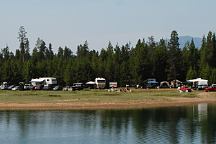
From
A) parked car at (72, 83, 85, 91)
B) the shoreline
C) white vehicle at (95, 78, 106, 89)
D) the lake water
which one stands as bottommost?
the lake water

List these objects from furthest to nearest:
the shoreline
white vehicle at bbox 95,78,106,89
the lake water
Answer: white vehicle at bbox 95,78,106,89, the shoreline, the lake water

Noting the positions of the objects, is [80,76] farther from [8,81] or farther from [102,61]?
[8,81]

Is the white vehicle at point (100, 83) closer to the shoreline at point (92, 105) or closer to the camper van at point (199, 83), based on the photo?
the camper van at point (199, 83)

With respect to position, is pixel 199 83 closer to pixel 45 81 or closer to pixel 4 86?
pixel 45 81

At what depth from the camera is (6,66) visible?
555 ft

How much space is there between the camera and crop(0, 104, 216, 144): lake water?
5803cm

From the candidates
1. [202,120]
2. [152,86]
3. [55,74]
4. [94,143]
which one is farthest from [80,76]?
[94,143]

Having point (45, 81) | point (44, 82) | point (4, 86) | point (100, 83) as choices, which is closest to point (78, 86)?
point (100, 83)

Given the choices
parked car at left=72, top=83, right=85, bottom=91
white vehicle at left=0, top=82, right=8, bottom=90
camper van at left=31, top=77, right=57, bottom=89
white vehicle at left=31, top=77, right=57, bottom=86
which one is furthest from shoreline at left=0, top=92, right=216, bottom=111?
white vehicle at left=31, top=77, right=57, bottom=86

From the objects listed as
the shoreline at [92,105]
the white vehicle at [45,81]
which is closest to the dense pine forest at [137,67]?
the white vehicle at [45,81]

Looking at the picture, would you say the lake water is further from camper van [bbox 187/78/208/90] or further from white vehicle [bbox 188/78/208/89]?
white vehicle [bbox 188/78/208/89]

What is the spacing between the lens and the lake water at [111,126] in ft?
190

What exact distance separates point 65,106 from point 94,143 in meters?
42.9

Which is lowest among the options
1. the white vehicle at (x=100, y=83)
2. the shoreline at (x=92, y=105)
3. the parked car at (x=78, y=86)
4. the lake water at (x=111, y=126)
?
the lake water at (x=111, y=126)
